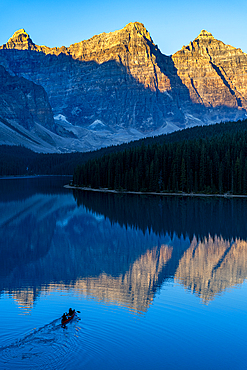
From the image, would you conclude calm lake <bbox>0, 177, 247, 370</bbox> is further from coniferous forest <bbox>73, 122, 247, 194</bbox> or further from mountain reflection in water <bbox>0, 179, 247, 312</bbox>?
coniferous forest <bbox>73, 122, 247, 194</bbox>

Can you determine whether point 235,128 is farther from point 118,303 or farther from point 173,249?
point 118,303

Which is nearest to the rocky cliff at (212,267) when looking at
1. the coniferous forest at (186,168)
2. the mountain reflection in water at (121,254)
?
the mountain reflection in water at (121,254)

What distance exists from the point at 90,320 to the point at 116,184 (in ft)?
399

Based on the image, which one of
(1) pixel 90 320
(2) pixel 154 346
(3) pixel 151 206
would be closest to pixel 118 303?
(1) pixel 90 320

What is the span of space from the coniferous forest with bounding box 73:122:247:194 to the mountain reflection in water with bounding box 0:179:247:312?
50.1 metres

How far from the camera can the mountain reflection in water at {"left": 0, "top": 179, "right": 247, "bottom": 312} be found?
1255 inches

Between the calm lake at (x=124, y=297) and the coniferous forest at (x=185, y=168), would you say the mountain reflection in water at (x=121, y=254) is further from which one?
the coniferous forest at (x=185, y=168)

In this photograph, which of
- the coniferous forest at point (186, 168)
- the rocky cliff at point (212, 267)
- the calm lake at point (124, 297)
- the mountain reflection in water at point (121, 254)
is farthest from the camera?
the coniferous forest at point (186, 168)

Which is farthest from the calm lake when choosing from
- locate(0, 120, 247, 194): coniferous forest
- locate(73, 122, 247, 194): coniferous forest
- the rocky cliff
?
locate(73, 122, 247, 194): coniferous forest

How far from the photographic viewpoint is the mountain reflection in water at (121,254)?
105 ft

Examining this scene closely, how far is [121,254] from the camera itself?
4375cm

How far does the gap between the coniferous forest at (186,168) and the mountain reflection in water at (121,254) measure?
50.1m

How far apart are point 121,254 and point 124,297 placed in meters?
14.7

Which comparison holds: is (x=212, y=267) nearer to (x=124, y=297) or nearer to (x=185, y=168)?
(x=124, y=297)
